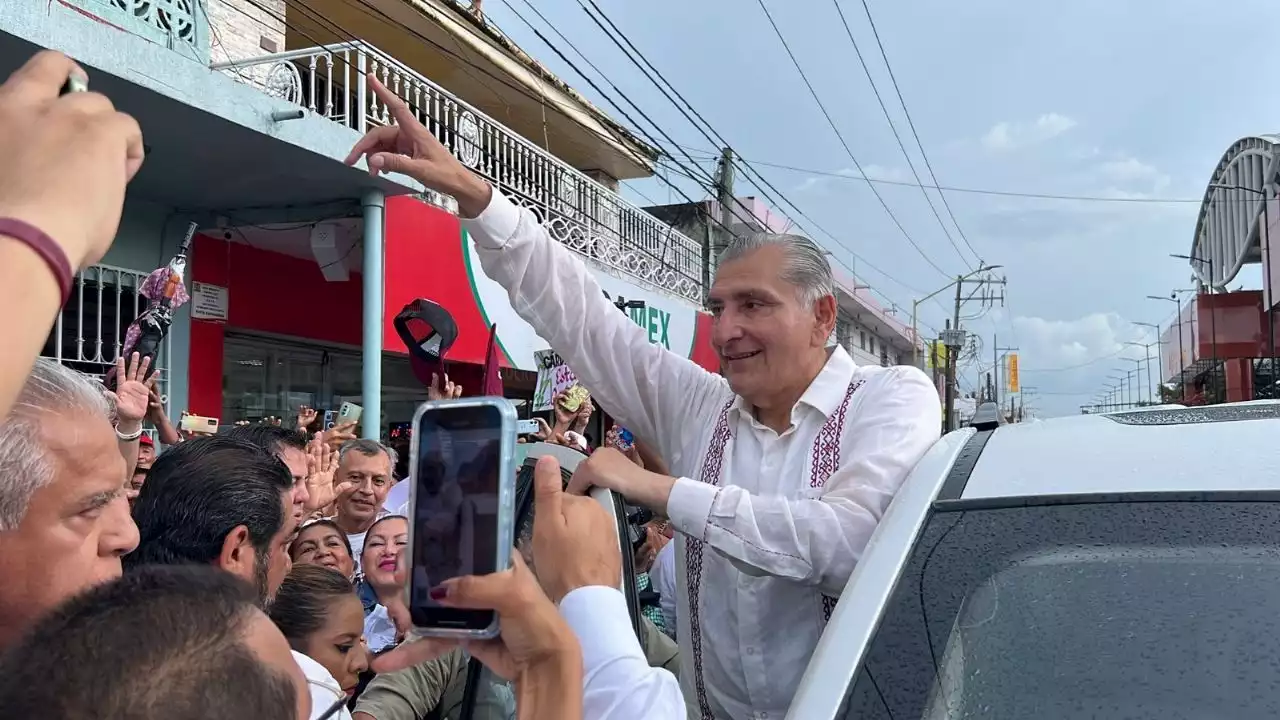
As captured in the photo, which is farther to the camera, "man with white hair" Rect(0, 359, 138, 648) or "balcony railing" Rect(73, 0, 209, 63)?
"balcony railing" Rect(73, 0, 209, 63)

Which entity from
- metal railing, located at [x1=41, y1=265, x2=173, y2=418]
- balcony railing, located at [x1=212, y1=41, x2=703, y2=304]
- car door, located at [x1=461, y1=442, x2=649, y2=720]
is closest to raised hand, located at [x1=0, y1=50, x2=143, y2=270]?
car door, located at [x1=461, y1=442, x2=649, y2=720]

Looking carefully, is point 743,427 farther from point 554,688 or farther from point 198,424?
point 198,424

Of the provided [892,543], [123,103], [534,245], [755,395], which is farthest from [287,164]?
[892,543]

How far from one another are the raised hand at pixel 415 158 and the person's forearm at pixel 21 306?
47.6 inches

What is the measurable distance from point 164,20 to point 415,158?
13.4 feet

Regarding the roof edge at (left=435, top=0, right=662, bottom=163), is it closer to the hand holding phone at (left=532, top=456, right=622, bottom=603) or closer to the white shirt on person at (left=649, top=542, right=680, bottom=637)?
the white shirt on person at (left=649, top=542, right=680, bottom=637)

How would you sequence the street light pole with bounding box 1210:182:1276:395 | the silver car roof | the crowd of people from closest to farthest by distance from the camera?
the crowd of people
the silver car roof
the street light pole with bounding box 1210:182:1276:395

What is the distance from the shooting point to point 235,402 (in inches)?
316

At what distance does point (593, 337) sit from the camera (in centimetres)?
228

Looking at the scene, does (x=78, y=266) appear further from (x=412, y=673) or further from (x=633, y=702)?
(x=412, y=673)

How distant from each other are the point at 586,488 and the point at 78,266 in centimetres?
90

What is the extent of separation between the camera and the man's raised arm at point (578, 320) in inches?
84.0

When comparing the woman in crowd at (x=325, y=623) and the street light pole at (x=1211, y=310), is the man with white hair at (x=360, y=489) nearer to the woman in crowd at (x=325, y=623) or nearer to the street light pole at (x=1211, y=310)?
the woman in crowd at (x=325, y=623)

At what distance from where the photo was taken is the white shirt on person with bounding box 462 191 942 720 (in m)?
1.66
